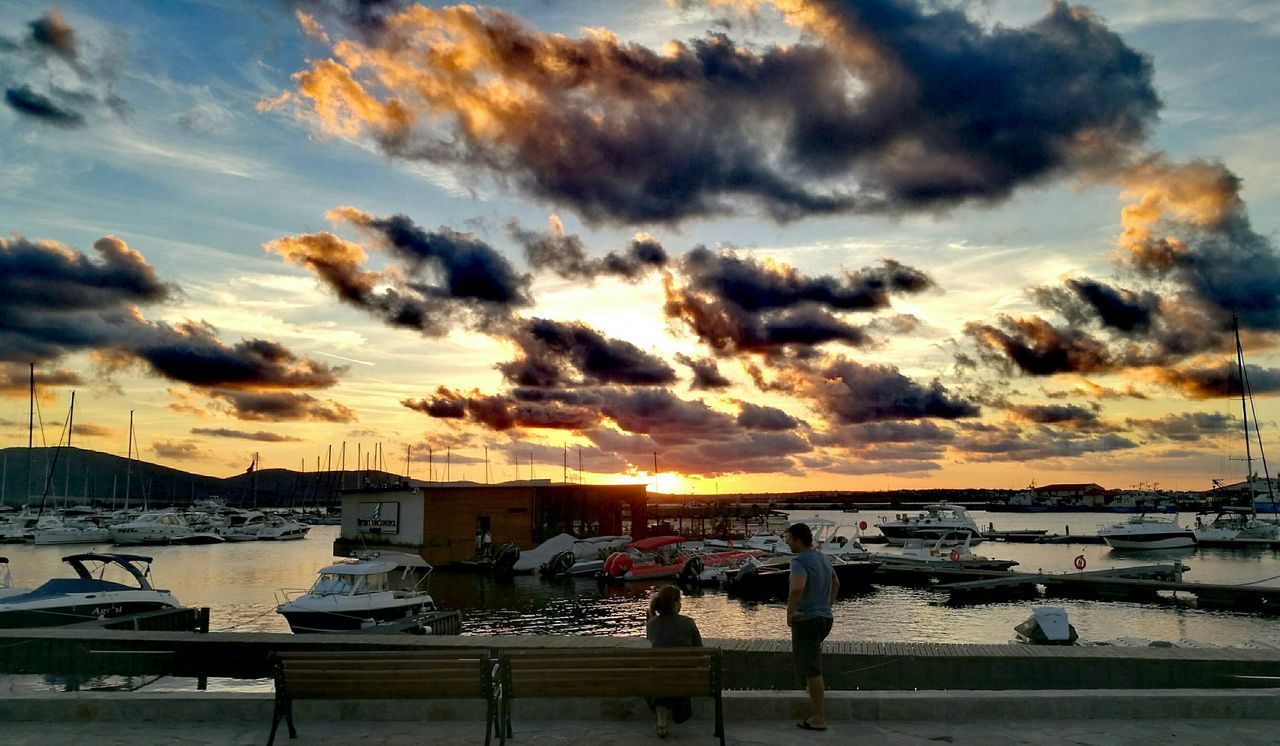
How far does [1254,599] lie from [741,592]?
2409cm

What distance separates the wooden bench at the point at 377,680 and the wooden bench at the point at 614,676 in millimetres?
204

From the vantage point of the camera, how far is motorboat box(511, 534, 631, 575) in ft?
185

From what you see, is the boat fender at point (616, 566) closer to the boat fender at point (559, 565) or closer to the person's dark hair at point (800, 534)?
the boat fender at point (559, 565)

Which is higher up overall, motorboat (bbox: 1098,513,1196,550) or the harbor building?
the harbor building

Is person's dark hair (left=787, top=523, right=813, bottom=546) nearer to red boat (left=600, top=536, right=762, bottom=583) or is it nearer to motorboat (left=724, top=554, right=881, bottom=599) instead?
motorboat (left=724, top=554, right=881, bottom=599)

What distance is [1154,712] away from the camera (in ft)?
30.1

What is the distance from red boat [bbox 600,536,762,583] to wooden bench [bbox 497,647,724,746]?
44437 mm

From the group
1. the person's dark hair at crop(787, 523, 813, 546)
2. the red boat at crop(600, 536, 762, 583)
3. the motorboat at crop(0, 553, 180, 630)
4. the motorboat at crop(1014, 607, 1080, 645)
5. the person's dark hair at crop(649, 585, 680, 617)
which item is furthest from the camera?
the red boat at crop(600, 536, 762, 583)

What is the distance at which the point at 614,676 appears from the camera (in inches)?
327

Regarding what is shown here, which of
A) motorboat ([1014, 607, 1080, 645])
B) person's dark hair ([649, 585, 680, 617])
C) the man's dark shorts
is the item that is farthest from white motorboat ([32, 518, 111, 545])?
the man's dark shorts

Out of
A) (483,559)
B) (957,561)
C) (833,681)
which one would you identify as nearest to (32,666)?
(833,681)

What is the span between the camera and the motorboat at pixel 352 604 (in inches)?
1233

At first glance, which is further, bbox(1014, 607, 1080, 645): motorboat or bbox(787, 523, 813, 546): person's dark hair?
bbox(1014, 607, 1080, 645): motorboat

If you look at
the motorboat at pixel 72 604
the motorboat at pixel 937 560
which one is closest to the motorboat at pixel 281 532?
the motorboat at pixel 937 560
